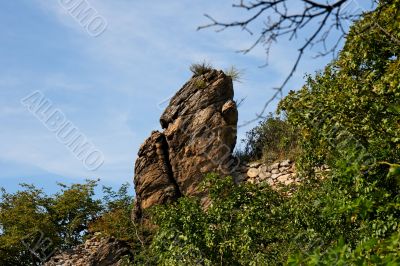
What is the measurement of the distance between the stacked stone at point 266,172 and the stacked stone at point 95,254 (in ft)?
18.9

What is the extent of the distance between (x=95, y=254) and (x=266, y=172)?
773 cm

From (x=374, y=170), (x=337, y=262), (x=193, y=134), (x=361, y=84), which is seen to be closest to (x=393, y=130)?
(x=374, y=170)

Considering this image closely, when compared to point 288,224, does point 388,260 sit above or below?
below

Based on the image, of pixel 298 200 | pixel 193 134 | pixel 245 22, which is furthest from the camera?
pixel 193 134

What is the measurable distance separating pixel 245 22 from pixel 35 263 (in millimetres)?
26355

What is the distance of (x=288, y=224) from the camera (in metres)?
13.6

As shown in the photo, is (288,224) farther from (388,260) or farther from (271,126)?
(271,126)

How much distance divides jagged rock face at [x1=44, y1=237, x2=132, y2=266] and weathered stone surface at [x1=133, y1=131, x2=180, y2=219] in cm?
150

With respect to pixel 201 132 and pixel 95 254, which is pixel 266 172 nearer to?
pixel 201 132

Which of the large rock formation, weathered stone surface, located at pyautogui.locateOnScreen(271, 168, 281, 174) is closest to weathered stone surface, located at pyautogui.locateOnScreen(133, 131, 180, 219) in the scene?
the large rock formation

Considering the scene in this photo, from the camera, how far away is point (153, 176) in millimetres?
25578

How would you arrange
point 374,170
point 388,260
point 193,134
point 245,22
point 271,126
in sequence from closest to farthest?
point 245,22 < point 388,260 < point 374,170 < point 193,134 < point 271,126

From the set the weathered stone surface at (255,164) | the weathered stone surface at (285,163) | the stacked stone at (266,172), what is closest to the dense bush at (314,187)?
the stacked stone at (266,172)

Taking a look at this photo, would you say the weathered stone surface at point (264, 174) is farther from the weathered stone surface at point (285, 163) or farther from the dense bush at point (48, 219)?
the dense bush at point (48, 219)
